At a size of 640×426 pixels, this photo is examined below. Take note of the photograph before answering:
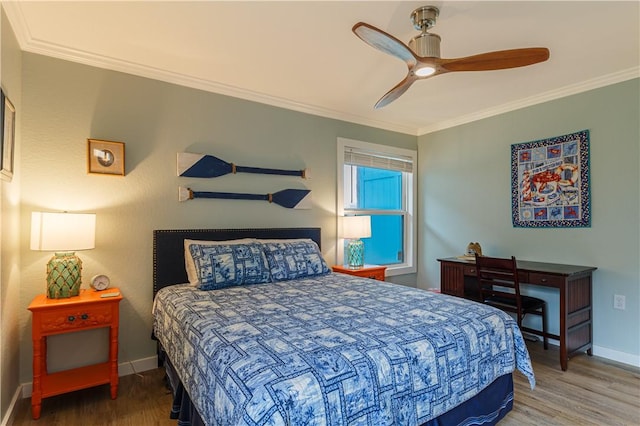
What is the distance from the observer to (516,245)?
3.54 metres

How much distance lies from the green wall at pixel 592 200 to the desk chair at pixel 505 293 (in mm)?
353

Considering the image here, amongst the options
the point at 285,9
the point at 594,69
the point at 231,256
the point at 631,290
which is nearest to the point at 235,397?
the point at 231,256

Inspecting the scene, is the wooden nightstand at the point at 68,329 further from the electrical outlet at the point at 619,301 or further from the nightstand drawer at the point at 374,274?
the electrical outlet at the point at 619,301

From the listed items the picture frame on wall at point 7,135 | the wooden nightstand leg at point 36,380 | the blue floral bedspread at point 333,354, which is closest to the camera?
the blue floral bedspread at point 333,354

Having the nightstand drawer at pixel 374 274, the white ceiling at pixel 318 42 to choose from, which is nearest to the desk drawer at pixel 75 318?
the white ceiling at pixel 318 42

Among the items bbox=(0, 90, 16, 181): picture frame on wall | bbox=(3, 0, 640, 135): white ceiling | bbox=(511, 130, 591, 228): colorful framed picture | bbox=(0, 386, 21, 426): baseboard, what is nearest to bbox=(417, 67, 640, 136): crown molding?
bbox=(3, 0, 640, 135): white ceiling

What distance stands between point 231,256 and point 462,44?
2.27 metres

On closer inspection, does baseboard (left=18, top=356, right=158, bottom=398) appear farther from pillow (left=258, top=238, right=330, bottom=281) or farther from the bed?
pillow (left=258, top=238, right=330, bottom=281)

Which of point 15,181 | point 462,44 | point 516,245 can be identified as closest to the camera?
point 15,181

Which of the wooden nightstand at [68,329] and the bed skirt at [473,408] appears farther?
the wooden nightstand at [68,329]

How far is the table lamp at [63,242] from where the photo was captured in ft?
6.85

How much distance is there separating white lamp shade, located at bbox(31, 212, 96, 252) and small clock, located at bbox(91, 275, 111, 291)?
13.4 inches

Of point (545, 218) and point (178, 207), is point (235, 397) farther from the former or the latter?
point (545, 218)

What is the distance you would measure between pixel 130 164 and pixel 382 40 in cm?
210
